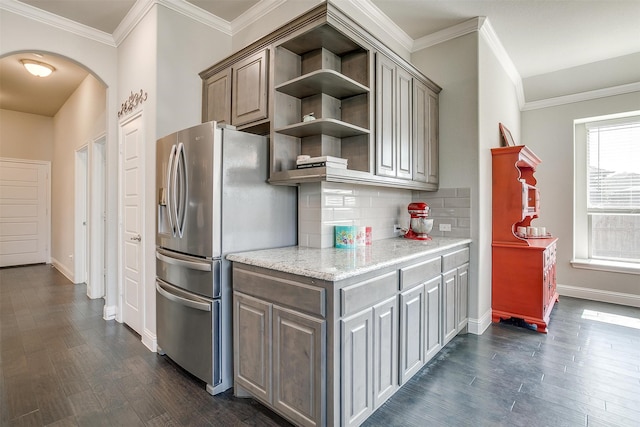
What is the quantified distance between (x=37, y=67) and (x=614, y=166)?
7.87 metres

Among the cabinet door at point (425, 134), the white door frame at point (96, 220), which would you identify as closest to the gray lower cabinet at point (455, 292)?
the cabinet door at point (425, 134)

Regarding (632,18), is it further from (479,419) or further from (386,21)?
(479,419)

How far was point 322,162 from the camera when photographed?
6.81 feet

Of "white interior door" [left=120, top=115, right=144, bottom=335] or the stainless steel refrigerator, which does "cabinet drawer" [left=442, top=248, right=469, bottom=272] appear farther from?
"white interior door" [left=120, top=115, right=144, bottom=335]

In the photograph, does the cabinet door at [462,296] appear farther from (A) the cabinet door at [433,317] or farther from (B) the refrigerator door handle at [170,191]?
(B) the refrigerator door handle at [170,191]

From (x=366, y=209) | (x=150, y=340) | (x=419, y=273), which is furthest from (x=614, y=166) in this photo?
(x=150, y=340)

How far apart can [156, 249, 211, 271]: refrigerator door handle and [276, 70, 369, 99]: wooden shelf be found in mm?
1360

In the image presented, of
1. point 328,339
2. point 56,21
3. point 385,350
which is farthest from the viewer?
point 56,21

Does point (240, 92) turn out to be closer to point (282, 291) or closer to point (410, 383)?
point (282, 291)

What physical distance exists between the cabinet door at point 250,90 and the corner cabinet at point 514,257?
2568 millimetres

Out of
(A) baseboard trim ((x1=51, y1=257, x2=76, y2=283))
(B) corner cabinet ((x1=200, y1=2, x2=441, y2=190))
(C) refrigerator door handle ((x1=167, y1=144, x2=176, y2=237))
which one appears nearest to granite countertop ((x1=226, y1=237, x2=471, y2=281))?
(B) corner cabinet ((x1=200, y1=2, x2=441, y2=190))

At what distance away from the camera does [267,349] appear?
1.80m

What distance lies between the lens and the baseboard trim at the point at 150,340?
2.70 m

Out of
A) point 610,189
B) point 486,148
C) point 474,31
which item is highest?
point 474,31
